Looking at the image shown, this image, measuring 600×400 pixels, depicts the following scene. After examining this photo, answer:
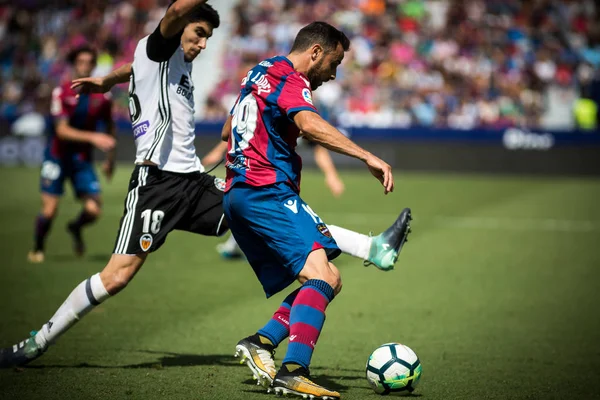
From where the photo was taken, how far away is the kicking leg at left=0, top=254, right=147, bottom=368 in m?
5.50


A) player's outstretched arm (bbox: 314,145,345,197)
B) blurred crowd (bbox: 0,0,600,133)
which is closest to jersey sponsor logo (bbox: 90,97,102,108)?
player's outstretched arm (bbox: 314,145,345,197)

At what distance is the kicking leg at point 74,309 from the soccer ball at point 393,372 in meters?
1.75

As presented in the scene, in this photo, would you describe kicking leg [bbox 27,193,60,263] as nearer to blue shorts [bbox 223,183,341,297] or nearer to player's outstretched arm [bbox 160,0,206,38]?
player's outstretched arm [bbox 160,0,206,38]

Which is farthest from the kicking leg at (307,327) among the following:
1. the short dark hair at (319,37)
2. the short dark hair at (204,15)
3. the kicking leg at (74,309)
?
the short dark hair at (204,15)

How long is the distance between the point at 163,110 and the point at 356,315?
2884 mm

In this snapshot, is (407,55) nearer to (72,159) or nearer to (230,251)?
(230,251)

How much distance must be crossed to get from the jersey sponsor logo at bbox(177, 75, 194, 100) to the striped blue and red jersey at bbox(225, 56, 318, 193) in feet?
2.93

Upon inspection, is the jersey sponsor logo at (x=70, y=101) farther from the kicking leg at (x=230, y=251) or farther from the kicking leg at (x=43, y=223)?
the kicking leg at (x=230, y=251)

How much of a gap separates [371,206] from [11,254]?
7.69 meters

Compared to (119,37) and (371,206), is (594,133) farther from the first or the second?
(119,37)

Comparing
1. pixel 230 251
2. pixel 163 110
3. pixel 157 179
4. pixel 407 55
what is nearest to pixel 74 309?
pixel 157 179

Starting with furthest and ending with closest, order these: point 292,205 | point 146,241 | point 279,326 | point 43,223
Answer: point 43,223
point 146,241
point 279,326
point 292,205

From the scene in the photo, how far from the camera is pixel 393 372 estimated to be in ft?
16.5

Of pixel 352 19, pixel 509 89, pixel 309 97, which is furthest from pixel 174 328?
pixel 352 19
